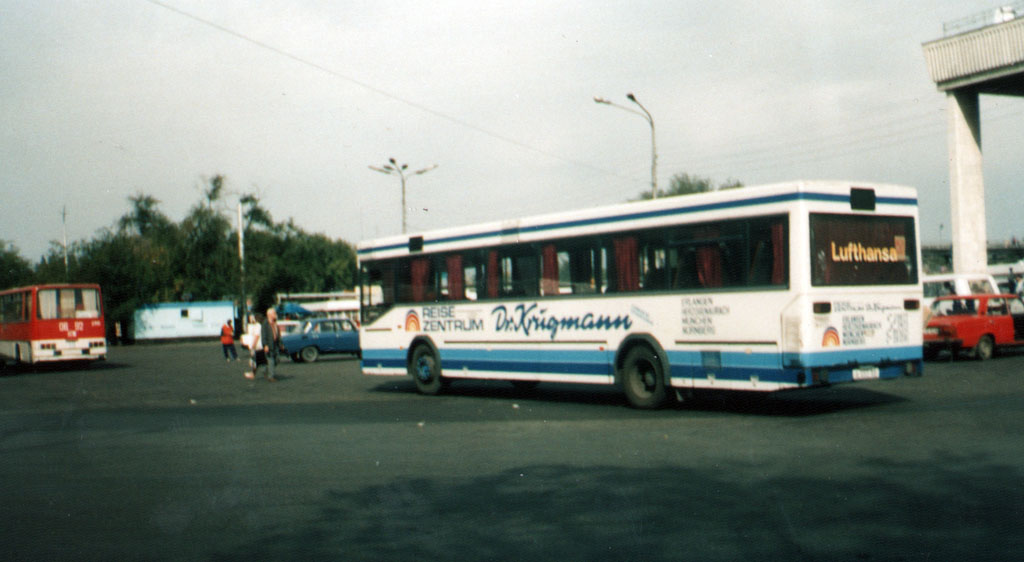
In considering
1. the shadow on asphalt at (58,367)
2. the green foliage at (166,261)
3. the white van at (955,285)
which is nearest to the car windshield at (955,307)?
the white van at (955,285)

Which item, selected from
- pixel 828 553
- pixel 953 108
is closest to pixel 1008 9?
pixel 953 108

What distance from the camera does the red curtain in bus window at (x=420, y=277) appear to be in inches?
707

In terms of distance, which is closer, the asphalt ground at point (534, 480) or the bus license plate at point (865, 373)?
the asphalt ground at point (534, 480)

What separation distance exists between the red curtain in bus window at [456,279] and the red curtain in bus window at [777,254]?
646 centimetres

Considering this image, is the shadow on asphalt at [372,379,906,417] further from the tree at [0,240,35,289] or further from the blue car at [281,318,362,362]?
the tree at [0,240,35,289]

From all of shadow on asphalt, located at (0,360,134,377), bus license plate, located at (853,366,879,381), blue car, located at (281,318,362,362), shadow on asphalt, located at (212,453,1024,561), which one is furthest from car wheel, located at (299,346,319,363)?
shadow on asphalt, located at (212,453,1024,561)

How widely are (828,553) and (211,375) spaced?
916 inches

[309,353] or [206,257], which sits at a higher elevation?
[206,257]

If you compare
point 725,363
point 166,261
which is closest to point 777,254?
point 725,363

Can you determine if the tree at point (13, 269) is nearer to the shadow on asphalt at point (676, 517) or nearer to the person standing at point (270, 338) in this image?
the person standing at point (270, 338)

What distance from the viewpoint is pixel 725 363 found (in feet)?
41.9

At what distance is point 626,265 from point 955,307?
1259 centimetres

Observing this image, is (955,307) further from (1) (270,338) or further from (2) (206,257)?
(2) (206,257)

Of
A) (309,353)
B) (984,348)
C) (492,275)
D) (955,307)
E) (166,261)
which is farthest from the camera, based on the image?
(166,261)
